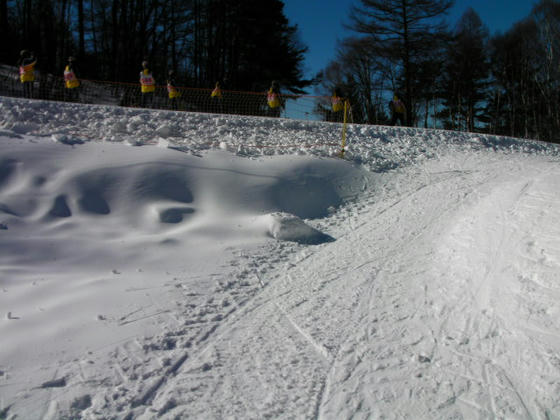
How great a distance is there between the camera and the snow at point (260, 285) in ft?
8.66

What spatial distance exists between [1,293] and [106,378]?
73.2 inches

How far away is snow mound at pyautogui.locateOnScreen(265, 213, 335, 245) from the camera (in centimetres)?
579

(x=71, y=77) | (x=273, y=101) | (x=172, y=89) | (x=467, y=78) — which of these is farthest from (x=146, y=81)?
(x=467, y=78)

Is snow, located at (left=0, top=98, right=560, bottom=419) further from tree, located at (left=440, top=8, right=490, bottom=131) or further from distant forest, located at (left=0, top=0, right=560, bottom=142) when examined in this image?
tree, located at (left=440, top=8, right=490, bottom=131)

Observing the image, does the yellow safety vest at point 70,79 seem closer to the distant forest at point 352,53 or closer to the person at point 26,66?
the person at point 26,66

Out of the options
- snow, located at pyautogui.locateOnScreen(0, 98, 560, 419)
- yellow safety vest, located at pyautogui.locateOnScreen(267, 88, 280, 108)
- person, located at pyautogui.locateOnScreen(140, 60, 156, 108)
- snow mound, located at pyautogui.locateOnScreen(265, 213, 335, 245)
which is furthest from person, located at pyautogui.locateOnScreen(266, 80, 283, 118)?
snow mound, located at pyautogui.locateOnScreen(265, 213, 335, 245)

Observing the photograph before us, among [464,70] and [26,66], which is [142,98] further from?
[464,70]

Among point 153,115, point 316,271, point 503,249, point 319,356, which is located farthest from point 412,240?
point 153,115

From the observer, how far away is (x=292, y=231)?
583 centimetres

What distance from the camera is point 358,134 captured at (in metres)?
11.9

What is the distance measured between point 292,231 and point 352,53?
2097 centimetres

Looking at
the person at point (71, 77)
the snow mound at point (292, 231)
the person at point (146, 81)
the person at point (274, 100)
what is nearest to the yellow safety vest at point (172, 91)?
the person at point (146, 81)

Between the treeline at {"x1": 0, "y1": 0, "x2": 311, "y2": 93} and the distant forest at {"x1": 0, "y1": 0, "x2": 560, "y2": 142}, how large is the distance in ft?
0.24

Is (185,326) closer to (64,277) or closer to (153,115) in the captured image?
(64,277)
